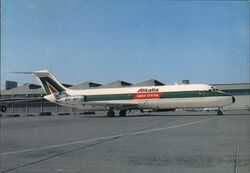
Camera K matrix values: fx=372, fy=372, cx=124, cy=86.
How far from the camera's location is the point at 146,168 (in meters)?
8.48

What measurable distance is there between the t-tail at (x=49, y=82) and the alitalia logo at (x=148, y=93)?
1240 centimetres

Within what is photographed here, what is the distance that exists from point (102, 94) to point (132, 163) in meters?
42.2

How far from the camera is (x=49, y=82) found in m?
55.2

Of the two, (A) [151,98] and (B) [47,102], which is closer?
(A) [151,98]

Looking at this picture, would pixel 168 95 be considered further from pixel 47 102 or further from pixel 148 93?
pixel 47 102

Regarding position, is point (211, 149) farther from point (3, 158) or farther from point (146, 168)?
point (3, 158)

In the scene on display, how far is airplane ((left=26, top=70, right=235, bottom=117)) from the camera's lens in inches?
1727

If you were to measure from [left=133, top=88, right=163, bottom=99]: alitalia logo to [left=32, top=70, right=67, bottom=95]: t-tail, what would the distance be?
1240cm

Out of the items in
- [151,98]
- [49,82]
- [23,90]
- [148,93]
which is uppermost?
[23,90]

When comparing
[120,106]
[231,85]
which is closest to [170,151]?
[120,106]

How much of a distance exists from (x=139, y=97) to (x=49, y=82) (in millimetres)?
14789

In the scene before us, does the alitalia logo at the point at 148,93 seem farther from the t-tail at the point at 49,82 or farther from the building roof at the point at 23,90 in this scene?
the building roof at the point at 23,90

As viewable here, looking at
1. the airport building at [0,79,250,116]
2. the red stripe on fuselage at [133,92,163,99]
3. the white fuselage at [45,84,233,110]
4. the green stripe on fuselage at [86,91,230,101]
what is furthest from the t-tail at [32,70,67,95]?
the airport building at [0,79,250,116]

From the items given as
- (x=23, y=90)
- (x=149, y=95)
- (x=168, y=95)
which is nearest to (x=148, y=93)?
(x=149, y=95)
